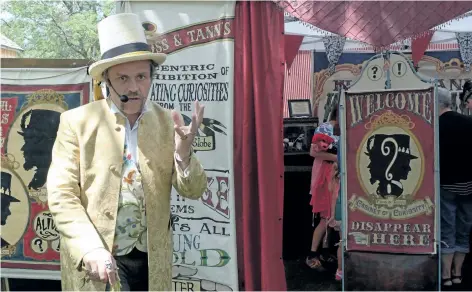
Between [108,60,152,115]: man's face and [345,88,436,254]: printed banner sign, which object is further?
[345,88,436,254]: printed banner sign

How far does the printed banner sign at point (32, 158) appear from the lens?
13.8 feet

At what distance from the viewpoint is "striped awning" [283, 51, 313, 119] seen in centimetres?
1008

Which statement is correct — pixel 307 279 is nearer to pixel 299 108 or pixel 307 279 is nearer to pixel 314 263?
pixel 314 263

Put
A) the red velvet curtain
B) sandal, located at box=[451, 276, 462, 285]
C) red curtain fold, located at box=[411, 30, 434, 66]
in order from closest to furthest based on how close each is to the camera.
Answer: the red velvet curtain, sandal, located at box=[451, 276, 462, 285], red curtain fold, located at box=[411, 30, 434, 66]

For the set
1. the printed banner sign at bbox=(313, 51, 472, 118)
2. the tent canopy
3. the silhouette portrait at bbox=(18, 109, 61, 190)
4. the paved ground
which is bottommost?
the paved ground

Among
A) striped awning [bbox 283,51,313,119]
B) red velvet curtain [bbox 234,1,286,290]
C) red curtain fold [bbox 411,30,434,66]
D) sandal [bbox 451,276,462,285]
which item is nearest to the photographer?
red velvet curtain [bbox 234,1,286,290]

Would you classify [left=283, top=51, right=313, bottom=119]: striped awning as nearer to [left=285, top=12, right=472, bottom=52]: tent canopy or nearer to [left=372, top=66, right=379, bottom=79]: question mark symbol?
[left=285, top=12, right=472, bottom=52]: tent canopy

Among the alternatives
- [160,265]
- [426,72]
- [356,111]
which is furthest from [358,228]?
[426,72]

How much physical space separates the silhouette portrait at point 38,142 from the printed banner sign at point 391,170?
6.96ft

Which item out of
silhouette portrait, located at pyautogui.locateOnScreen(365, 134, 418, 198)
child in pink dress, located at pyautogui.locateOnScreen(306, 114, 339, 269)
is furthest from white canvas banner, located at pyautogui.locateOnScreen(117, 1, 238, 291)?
child in pink dress, located at pyautogui.locateOnScreen(306, 114, 339, 269)

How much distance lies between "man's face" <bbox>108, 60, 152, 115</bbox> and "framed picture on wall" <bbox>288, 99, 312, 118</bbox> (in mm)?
5901

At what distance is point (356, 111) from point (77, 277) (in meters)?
2.53

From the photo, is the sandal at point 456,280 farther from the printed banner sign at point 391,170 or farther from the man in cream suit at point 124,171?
the man in cream suit at point 124,171

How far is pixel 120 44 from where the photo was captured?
8.27ft
